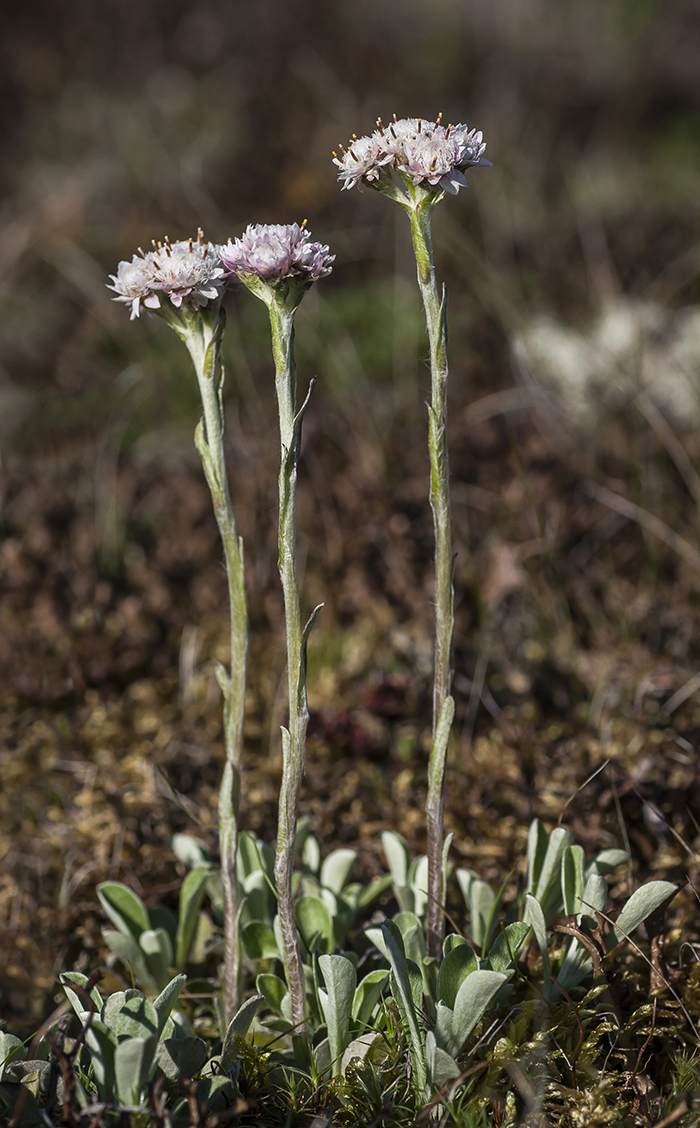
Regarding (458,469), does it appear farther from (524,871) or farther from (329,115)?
(329,115)

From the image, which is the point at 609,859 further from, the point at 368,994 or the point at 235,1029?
the point at 235,1029

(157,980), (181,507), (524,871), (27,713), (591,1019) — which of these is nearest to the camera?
(591,1019)

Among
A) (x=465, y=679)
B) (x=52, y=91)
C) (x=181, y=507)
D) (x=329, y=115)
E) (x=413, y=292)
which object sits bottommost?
(x=465, y=679)

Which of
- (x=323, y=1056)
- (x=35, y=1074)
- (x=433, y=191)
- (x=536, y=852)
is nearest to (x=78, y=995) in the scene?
(x=35, y=1074)

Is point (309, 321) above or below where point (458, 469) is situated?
above

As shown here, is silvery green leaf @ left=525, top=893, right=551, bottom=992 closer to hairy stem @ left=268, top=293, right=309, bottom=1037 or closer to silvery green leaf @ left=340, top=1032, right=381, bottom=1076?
silvery green leaf @ left=340, top=1032, right=381, bottom=1076

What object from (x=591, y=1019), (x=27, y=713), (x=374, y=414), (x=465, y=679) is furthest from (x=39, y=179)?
(x=591, y=1019)
